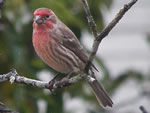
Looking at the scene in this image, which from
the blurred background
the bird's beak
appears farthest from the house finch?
the blurred background

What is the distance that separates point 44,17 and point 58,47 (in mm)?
380

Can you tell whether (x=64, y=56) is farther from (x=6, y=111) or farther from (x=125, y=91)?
(x=125, y=91)

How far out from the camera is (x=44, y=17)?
622 cm

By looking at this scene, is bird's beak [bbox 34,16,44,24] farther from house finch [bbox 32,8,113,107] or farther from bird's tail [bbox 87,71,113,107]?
bird's tail [bbox 87,71,113,107]

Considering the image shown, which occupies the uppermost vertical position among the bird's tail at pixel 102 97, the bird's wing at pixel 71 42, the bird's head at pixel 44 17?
the bird's head at pixel 44 17

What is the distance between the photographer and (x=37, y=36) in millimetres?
6059

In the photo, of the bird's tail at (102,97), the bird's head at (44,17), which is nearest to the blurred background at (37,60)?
the bird's head at (44,17)

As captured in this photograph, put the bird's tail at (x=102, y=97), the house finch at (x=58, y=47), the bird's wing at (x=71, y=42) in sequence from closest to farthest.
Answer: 1. the bird's tail at (x=102, y=97)
2. the house finch at (x=58, y=47)
3. the bird's wing at (x=71, y=42)

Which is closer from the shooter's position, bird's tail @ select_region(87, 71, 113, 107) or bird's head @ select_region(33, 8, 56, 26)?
bird's tail @ select_region(87, 71, 113, 107)

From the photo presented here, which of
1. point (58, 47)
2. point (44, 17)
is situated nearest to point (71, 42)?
point (58, 47)

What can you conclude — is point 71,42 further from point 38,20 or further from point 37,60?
point 37,60

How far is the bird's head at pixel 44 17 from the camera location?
19.7 feet

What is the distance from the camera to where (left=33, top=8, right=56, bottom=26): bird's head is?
19.7 ft

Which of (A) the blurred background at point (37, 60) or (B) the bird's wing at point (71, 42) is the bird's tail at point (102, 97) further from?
(A) the blurred background at point (37, 60)
